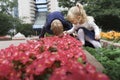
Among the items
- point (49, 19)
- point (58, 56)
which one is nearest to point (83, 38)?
point (49, 19)

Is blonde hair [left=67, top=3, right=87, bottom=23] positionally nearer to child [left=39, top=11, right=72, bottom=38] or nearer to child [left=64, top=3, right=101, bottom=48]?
child [left=64, top=3, right=101, bottom=48]

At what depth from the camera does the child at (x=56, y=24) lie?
663 centimetres

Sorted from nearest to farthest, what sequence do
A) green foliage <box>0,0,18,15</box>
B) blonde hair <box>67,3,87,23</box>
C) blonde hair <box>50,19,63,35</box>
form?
blonde hair <box>67,3,87,23</box> → blonde hair <box>50,19,63,35</box> → green foliage <box>0,0,18,15</box>

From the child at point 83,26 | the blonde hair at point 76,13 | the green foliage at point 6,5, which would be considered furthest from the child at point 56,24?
the green foliage at point 6,5

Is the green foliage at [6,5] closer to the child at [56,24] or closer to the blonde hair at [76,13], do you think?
the child at [56,24]

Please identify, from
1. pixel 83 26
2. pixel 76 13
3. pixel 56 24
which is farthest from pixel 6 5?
pixel 76 13

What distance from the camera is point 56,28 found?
6668mm

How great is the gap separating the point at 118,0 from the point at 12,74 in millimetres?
35675

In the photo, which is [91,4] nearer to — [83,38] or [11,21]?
[11,21]

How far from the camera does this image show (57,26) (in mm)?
6609

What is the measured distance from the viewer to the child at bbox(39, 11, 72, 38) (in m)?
6.63

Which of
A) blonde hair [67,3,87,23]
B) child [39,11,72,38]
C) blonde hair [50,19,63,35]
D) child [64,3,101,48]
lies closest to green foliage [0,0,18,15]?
child [39,11,72,38]

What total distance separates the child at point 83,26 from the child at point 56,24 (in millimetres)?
192

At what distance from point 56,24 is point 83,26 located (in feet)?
1.32
